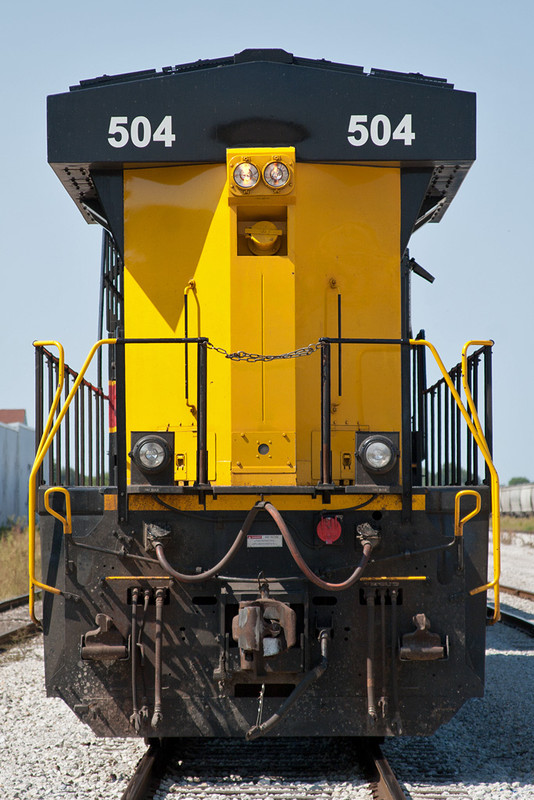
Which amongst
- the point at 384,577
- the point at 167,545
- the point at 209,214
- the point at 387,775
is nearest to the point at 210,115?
the point at 209,214

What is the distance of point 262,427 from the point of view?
543 cm

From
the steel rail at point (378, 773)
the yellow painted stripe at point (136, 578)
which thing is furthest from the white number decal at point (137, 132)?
the steel rail at point (378, 773)

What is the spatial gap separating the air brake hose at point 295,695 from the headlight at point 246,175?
2.73 meters

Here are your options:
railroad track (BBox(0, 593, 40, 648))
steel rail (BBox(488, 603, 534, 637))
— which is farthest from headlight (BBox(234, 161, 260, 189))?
steel rail (BBox(488, 603, 534, 637))

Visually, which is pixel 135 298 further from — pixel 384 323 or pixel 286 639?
pixel 286 639

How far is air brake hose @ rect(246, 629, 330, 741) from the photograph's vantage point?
471cm

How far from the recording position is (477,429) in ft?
16.9

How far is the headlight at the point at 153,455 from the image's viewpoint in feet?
16.2

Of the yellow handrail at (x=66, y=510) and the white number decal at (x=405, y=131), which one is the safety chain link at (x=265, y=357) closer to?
the yellow handrail at (x=66, y=510)

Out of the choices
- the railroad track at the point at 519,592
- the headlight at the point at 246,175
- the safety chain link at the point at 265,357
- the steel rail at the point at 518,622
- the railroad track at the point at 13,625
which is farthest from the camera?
the railroad track at the point at 519,592

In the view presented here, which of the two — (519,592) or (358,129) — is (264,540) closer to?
(358,129)

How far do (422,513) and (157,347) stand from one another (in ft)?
6.50

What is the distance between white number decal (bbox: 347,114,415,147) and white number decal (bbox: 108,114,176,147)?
118 centimetres

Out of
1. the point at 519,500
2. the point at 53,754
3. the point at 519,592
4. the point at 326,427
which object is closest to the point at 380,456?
the point at 326,427
